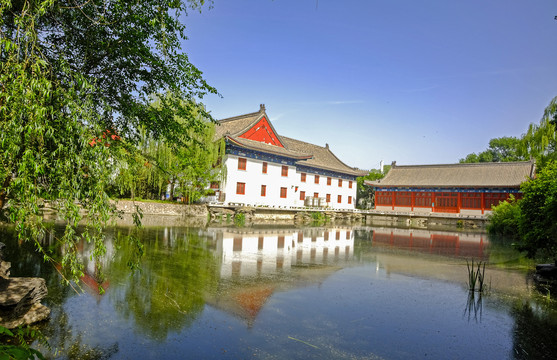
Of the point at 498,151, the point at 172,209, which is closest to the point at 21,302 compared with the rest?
the point at 172,209

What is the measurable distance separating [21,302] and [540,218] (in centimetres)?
1068

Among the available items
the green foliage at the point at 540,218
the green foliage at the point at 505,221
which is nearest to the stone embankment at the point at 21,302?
the green foliage at the point at 540,218

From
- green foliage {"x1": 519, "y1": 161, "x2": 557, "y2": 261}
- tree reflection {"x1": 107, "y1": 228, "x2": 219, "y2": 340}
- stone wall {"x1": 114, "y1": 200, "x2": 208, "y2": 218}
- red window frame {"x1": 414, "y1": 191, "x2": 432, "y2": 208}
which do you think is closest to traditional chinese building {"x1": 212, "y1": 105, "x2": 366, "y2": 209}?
stone wall {"x1": 114, "y1": 200, "x2": 208, "y2": 218}

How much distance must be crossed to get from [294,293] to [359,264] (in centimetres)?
421

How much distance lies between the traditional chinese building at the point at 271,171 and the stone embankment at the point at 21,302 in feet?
69.4

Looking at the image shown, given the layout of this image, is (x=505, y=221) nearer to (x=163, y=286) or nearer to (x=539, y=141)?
(x=539, y=141)

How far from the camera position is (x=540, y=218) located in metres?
9.27

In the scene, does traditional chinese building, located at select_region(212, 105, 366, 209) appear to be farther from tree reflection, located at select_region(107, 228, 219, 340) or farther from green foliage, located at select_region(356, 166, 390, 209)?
tree reflection, located at select_region(107, 228, 219, 340)

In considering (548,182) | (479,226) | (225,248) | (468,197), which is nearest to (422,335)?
(548,182)

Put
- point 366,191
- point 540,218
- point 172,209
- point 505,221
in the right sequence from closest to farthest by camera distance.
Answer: point 540,218, point 505,221, point 172,209, point 366,191

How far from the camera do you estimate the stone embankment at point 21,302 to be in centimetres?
457

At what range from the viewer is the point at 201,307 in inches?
231

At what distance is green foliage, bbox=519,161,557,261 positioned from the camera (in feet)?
26.9

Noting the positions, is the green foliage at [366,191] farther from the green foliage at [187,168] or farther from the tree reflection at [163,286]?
the tree reflection at [163,286]
